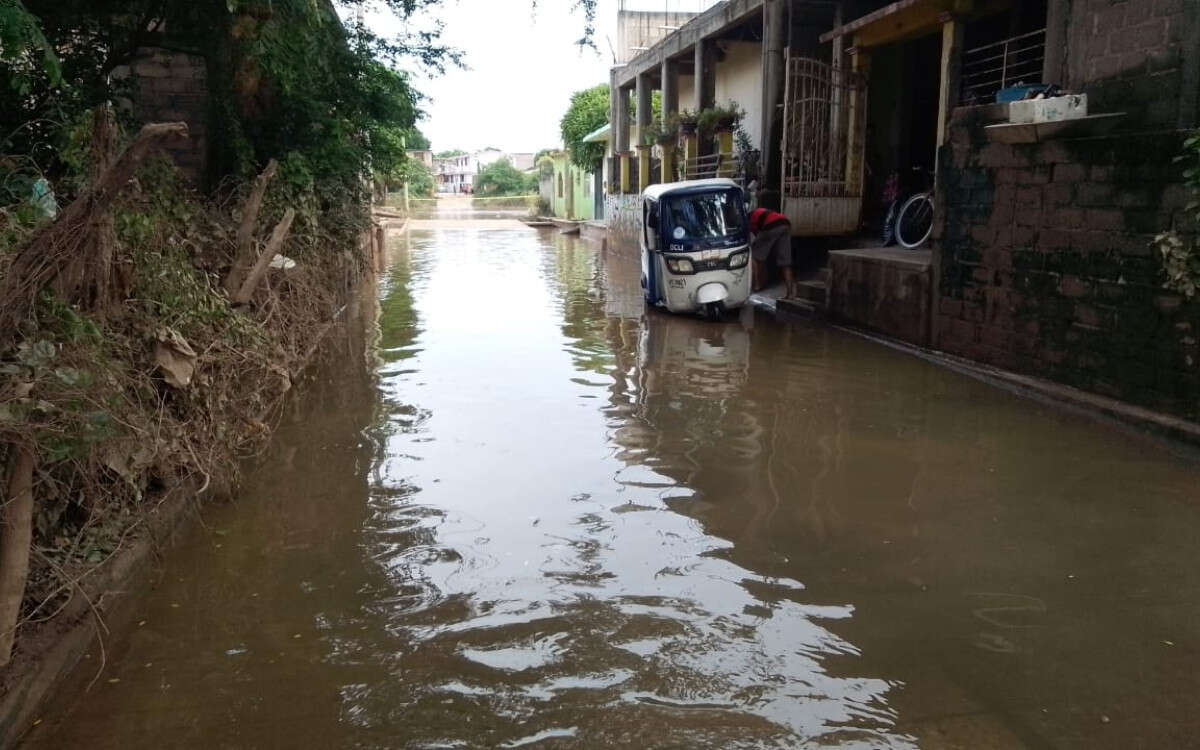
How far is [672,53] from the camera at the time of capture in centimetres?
2141

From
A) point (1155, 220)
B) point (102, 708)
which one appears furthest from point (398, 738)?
point (1155, 220)

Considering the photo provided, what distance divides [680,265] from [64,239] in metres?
9.98

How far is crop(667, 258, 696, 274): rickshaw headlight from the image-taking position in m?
13.0

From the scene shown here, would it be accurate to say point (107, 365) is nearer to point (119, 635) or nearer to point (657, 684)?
point (119, 635)

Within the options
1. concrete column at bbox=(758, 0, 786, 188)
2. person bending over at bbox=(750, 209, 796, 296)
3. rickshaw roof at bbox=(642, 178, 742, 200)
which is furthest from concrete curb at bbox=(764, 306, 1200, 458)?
concrete column at bbox=(758, 0, 786, 188)

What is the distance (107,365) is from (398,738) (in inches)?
86.1

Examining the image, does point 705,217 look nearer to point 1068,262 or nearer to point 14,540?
point 1068,262

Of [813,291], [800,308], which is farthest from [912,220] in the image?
[800,308]

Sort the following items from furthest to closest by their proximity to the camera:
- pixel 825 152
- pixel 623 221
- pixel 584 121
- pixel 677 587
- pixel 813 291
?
pixel 584 121 < pixel 623 221 < pixel 825 152 < pixel 813 291 < pixel 677 587

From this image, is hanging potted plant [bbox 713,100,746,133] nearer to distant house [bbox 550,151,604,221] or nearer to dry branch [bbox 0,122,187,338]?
dry branch [bbox 0,122,187,338]

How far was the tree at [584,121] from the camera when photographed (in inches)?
1388

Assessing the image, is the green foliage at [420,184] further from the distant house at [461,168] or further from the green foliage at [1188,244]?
the green foliage at [1188,244]

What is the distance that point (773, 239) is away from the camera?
46.4ft

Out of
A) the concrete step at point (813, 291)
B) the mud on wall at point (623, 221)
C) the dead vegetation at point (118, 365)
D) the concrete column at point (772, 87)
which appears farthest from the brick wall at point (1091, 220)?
the mud on wall at point (623, 221)
